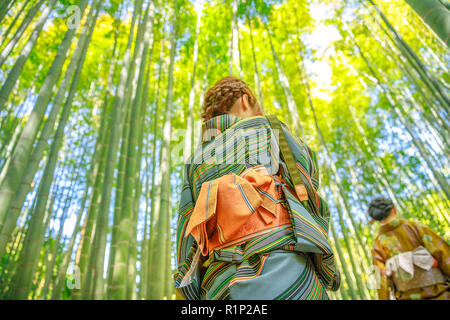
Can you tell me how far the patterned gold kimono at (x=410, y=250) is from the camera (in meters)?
1.54

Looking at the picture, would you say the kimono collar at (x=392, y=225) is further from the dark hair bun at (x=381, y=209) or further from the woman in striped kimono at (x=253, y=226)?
the woman in striped kimono at (x=253, y=226)

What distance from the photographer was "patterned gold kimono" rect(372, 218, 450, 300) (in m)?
1.54

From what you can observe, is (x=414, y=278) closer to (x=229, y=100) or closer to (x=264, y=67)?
(x=229, y=100)

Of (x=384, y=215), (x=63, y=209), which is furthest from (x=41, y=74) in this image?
(x=384, y=215)

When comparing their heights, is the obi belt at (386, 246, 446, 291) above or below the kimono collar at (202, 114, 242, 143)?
below

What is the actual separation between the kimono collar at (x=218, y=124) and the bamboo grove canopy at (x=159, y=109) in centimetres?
85

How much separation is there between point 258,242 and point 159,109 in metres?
3.91

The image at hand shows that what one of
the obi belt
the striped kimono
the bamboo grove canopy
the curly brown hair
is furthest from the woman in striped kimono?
the obi belt

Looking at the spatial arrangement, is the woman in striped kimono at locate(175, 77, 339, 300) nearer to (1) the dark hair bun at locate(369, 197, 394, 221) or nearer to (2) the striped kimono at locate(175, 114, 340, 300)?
(2) the striped kimono at locate(175, 114, 340, 300)

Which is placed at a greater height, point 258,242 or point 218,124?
point 218,124

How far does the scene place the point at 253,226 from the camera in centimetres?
66

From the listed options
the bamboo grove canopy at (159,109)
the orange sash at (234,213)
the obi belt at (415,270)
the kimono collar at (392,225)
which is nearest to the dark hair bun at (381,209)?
the kimono collar at (392,225)

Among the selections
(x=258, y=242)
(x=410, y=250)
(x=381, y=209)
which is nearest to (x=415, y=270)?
(x=410, y=250)

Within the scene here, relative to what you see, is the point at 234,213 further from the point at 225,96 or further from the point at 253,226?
the point at 225,96
